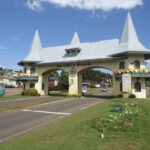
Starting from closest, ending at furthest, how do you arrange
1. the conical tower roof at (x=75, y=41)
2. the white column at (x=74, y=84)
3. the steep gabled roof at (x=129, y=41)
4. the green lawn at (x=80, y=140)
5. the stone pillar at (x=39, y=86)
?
the green lawn at (x=80, y=140) → the steep gabled roof at (x=129, y=41) → the white column at (x=74, y=84) → the conical tower roof at (x=75, y=41) → the stone pillar at (x=39, y=86)

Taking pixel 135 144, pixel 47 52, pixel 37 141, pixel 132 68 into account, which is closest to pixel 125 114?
pixel 135 144

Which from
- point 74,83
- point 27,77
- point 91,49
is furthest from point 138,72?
point 27,77

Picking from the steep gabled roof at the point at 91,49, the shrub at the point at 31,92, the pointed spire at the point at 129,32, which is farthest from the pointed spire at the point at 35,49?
the pointed spire at the point at 129,32

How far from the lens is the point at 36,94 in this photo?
1763 inches

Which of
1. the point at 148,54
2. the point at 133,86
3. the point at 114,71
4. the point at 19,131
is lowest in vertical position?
the point at 19,131

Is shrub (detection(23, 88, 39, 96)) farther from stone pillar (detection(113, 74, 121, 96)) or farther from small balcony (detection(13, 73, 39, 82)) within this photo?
stone pillar (detection(113, 74, 121, 96))

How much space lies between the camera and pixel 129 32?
38.8 metres

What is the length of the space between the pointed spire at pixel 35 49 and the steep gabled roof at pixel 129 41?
54.0 ft

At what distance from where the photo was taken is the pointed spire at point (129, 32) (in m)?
38.3

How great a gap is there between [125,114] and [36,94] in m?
31.8

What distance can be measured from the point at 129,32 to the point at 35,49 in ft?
63.8

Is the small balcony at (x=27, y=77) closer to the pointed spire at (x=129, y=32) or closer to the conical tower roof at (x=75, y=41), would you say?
the conical tower roof at (x=75, y=41)

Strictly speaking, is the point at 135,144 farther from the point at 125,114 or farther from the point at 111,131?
the point at 125,114

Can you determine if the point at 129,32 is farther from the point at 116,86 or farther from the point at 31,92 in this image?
the point at 31,92
